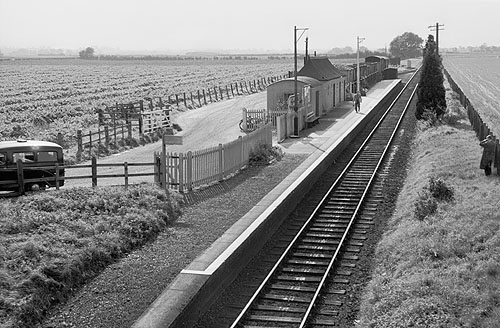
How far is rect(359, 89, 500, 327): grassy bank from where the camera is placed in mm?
10617

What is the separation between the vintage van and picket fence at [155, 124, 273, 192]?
3.10 metres

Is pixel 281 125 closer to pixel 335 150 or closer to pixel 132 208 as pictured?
pixel 335 150

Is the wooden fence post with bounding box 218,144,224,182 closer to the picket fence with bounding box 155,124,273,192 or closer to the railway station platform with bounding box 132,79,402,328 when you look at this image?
the picket fence with bounding box 155,124,273,192

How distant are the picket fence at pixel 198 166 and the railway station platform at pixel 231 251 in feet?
7.50

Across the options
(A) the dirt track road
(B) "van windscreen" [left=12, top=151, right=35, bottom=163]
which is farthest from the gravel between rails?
(B) "van windscreen" [left=12, top=151, right=35, bottom=163]

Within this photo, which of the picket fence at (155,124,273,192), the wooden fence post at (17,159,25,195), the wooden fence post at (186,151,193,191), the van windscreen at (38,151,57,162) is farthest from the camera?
the wooden fence post at (186,151,193,191)

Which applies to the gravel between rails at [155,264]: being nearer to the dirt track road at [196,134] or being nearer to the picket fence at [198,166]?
the picket fence at [198,166]

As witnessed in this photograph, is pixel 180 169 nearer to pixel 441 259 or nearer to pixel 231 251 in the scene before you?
pixel 231 251

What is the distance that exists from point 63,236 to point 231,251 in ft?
11.8

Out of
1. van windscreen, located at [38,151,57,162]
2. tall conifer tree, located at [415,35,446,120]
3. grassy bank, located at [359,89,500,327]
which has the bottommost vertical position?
grassy bank, located at [359,89,500,327]

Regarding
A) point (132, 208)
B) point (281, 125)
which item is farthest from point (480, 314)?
point (281, 125)

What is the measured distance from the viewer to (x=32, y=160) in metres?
18.8

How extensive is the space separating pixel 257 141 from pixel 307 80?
574 inches

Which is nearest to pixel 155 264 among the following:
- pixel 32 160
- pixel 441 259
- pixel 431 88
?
pixel 441 259
